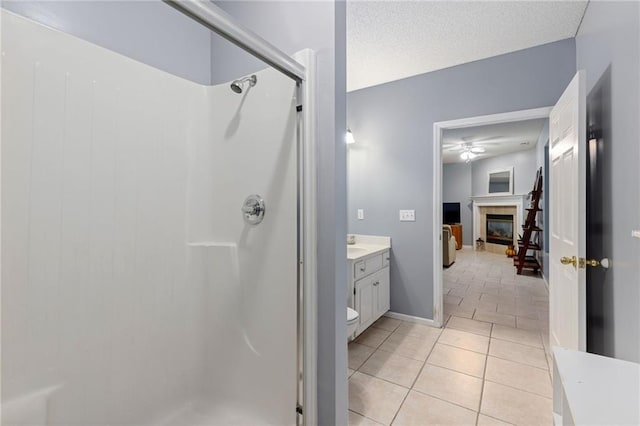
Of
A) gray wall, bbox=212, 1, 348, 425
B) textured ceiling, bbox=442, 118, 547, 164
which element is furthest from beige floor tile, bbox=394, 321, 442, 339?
textured ceiling, bbox=442, 118, 547, 164

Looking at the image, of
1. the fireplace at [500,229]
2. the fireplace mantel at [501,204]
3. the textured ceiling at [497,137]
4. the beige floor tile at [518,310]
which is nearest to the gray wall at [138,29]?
the beige floor tile at [518,310]

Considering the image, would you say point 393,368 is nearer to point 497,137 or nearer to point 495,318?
point 495,318

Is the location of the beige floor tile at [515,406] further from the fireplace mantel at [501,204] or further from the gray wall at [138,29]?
the fireplace mantel at [501,204]

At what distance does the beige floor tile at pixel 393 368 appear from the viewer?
196 centimetres

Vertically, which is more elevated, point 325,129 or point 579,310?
point 325,129

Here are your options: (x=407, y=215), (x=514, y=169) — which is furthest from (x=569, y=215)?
(x=514, y=169)

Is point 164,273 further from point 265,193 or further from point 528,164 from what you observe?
point 528,164

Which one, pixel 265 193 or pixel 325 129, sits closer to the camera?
pixel 325 129

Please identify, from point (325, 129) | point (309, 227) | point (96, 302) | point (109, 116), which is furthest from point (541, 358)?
point (109, 116)

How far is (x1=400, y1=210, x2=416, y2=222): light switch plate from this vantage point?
2920 millimetres

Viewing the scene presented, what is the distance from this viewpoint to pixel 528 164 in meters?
6.73

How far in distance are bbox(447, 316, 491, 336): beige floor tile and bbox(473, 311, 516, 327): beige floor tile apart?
4.9 inches

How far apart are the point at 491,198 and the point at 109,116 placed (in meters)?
8.60

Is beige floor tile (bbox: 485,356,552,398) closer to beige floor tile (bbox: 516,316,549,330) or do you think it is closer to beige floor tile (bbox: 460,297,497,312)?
beige floor tile (bbox: 516,316,549,330)
